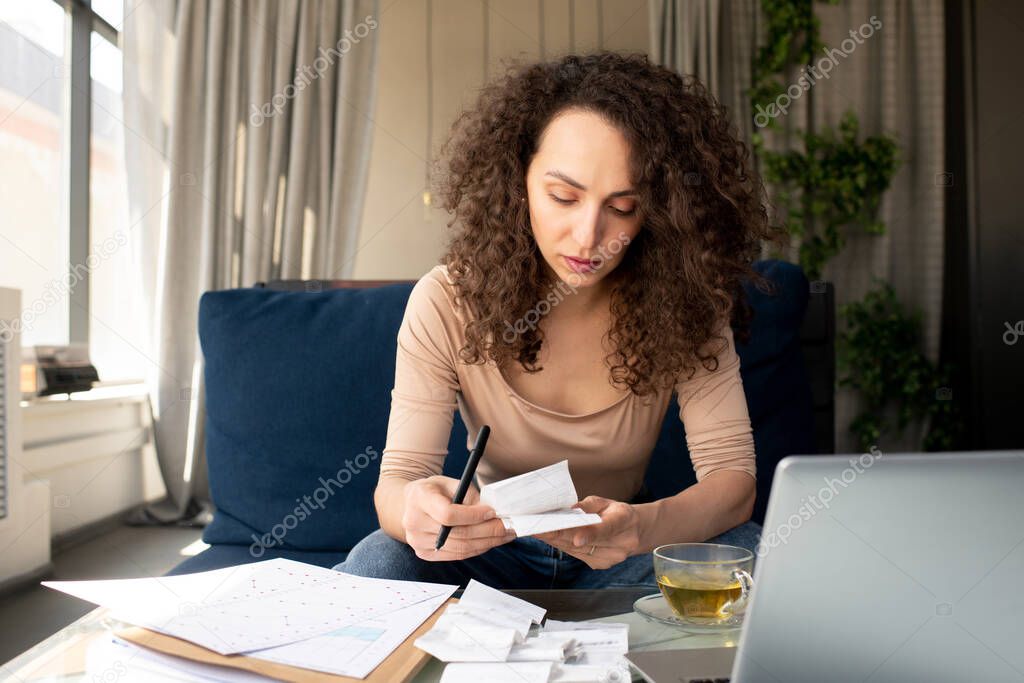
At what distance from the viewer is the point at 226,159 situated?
3.28 meters

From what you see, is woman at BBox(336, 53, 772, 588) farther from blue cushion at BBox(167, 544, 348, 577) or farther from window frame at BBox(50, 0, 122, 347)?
window frame at BBox(50, 0, 122, 347)

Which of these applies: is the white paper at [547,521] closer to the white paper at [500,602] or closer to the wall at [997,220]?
the white paper at [500,602]

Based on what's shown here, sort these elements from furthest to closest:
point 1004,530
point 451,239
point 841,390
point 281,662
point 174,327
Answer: point 841,390 → point 174,327 → point 451,239 → point 281,662 → point 1004,530

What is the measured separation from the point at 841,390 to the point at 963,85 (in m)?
1.24

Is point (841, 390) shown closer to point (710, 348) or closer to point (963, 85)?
point (963, 85)

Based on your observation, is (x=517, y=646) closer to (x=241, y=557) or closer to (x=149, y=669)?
(x=149, y=669)

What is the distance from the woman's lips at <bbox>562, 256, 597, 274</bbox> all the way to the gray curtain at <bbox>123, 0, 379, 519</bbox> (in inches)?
86.8

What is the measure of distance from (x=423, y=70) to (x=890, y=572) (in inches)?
154

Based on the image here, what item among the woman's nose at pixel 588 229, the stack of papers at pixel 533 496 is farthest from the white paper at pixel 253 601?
the woman's nose at pixel 588 229

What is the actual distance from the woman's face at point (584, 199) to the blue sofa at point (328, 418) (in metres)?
0.51

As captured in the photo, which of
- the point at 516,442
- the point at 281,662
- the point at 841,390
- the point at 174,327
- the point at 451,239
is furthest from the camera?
the point at 841,390

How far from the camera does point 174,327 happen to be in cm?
324

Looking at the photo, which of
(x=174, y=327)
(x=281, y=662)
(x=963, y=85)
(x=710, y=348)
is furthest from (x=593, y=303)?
(x=963, y=85)

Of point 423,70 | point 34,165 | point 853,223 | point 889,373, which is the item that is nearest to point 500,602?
point 34,165
